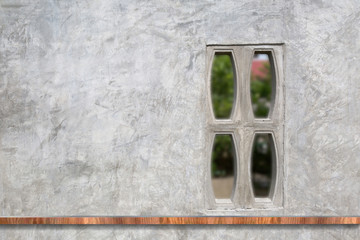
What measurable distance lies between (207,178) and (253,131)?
56cm

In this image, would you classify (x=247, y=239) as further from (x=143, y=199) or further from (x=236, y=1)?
(x=236, y=1)

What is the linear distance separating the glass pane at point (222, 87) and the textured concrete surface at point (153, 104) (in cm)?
757

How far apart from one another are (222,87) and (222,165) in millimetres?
2791

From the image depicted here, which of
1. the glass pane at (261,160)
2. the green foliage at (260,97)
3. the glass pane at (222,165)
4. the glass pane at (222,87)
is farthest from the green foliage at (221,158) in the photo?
the green foliage at (260,97)

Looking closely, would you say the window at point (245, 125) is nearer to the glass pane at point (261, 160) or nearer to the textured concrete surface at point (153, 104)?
the textured concrete surface at point (153, 104)

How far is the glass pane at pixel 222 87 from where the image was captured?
34.2 ft

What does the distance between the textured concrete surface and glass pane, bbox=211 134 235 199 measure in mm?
7155

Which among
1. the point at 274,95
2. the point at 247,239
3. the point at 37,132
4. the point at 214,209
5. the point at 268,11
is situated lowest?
the point at 247,239

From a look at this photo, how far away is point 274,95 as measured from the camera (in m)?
2.88

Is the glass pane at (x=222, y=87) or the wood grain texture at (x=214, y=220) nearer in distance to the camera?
the wood grain texture at (x=214, y=220)

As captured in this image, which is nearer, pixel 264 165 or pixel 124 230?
pixel 124 230

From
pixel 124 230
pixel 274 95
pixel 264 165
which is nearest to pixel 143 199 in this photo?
pixel 124 230

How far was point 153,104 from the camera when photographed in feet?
9.31

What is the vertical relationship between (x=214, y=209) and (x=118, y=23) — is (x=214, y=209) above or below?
below
